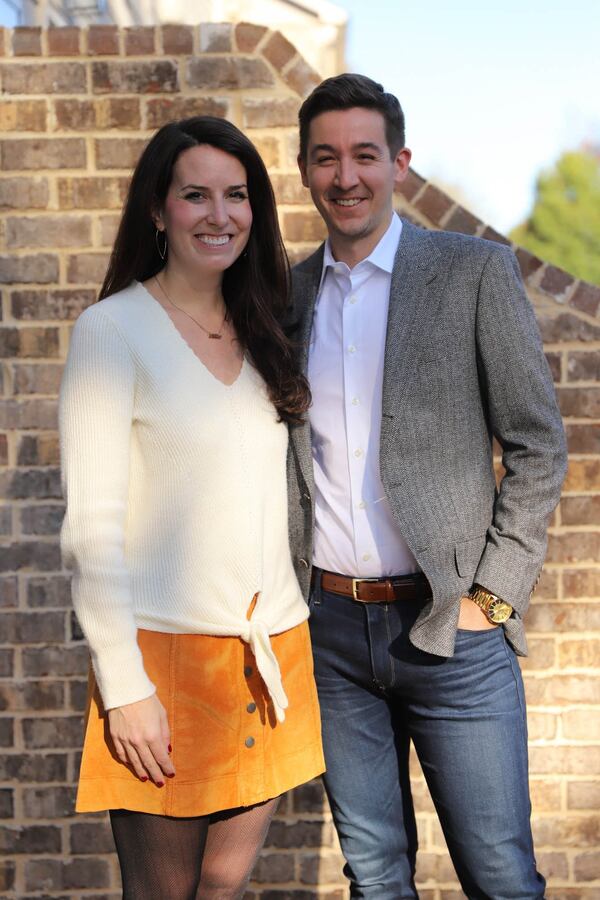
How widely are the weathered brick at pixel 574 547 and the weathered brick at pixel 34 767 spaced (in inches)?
64.2

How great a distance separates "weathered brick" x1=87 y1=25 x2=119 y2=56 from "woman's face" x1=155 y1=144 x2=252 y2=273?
3.59ft

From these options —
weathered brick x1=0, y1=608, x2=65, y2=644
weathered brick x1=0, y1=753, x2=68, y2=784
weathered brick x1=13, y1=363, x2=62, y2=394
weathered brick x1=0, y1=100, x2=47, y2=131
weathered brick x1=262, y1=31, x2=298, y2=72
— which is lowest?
weathered brick x1=0, y1=753, x2=68, y2=784

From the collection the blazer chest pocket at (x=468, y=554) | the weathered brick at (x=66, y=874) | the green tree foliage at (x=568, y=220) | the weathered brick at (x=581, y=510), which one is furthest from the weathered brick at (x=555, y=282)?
the green tree foliage at (x=568, y=220)

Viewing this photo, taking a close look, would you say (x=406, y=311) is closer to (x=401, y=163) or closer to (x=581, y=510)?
(x=401, y=163)

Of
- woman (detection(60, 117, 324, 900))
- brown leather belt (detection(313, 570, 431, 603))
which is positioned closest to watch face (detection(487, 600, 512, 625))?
brown leather belt (detection(313, 570, 431, 603))

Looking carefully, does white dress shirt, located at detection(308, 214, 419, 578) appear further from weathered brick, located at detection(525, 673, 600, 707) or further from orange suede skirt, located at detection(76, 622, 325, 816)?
weathered brick, located at detection(525, 673, 600, 707)

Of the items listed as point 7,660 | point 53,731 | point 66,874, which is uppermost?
point 7,660

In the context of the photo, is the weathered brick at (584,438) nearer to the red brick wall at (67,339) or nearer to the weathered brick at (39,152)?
the red brick wall at (67,339)

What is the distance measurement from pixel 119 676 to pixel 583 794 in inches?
74.0

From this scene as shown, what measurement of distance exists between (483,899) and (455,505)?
0.85 meters

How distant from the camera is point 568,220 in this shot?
34.8 m

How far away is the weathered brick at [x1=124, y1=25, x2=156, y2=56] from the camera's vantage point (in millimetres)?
2852

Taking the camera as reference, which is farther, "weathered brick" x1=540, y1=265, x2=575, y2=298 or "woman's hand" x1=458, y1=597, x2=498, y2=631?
"weathered brick" x1=540, y1=265, x2=575, y2=298

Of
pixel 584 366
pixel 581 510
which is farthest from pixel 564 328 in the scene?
pixel 581 510
